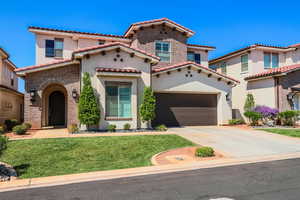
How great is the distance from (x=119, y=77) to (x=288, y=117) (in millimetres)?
14551

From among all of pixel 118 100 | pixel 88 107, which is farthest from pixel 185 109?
pixel 88 107

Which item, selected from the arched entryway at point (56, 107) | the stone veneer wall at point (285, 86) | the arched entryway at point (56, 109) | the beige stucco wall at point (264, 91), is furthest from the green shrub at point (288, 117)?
the arched entryway at point (56, 109)

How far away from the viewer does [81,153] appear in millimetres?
8680

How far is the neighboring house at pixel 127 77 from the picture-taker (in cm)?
1381

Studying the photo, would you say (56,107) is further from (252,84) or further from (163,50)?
(252,84)

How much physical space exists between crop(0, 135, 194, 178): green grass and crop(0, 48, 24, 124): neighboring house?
8063 millimetres

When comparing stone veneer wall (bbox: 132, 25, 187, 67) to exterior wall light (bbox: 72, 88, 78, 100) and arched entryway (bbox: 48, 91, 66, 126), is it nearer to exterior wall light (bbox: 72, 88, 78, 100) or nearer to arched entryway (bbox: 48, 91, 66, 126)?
exterior wall light (bbox: 72, 88, 78, 100)

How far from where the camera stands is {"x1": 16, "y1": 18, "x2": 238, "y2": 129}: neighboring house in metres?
13.8

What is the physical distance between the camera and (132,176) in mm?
6320

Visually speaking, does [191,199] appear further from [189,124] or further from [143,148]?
[189,124]

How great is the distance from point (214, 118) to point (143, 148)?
10.5 metres

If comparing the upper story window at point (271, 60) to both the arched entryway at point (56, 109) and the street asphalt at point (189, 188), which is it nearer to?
the street asphalt at point (189, 188)

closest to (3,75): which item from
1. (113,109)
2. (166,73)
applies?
(113,109)

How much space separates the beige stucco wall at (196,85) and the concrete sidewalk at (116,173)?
9.35 m
